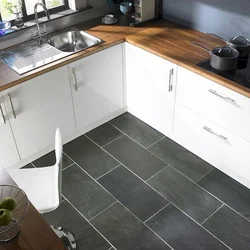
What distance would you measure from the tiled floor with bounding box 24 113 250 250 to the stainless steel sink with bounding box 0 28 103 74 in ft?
2.62

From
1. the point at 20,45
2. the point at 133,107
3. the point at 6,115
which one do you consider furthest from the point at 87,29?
the point at 6,115

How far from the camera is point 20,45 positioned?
3.01 m

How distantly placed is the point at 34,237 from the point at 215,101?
158 cm

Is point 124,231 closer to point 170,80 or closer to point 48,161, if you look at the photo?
point 48,161

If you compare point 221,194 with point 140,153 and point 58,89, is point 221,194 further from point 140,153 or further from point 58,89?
point 58,89

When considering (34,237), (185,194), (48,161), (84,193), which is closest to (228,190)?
(185,194)

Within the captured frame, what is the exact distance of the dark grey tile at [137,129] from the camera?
10.5 ft

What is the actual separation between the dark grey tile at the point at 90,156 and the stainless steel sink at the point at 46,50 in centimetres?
80

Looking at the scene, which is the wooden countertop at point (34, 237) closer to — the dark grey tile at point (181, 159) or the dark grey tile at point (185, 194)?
the dark grey tile at point (185, 194)

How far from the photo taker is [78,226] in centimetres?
251

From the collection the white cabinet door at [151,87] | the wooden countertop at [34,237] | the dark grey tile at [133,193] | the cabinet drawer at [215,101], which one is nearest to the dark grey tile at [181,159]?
the white cabinet door at [151,87]

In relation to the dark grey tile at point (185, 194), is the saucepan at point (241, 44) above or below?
above

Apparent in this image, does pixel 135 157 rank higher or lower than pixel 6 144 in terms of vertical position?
lower

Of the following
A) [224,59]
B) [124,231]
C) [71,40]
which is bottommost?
[124,231]
